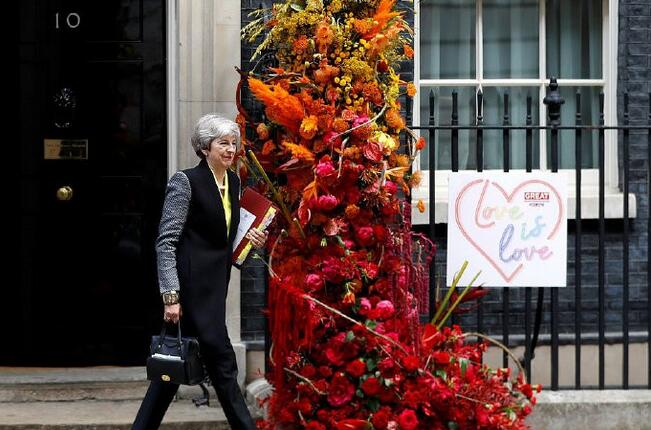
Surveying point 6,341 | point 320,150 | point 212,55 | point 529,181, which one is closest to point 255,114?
point 212,55

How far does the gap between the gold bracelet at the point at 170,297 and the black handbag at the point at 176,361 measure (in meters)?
0.12

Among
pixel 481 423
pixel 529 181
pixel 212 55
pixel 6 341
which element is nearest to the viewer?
pixel 481 423

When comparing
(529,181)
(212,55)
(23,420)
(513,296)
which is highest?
(212,55)

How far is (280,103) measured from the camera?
579cm

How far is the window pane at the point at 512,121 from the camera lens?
300 inches

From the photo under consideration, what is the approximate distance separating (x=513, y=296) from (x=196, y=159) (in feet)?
6.93

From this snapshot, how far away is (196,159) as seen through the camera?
694 cm

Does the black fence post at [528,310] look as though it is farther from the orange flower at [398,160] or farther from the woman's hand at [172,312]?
the woman's hand at [172,312]

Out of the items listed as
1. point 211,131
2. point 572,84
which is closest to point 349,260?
point 211,131

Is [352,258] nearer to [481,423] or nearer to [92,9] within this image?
[481,423]

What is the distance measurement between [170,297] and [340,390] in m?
0.98

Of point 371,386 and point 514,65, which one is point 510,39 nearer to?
point 514,65

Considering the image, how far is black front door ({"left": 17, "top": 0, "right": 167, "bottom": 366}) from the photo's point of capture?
7285 mm

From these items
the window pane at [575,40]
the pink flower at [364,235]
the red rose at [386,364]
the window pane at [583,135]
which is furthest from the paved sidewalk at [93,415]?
the window pane at [575,40]
